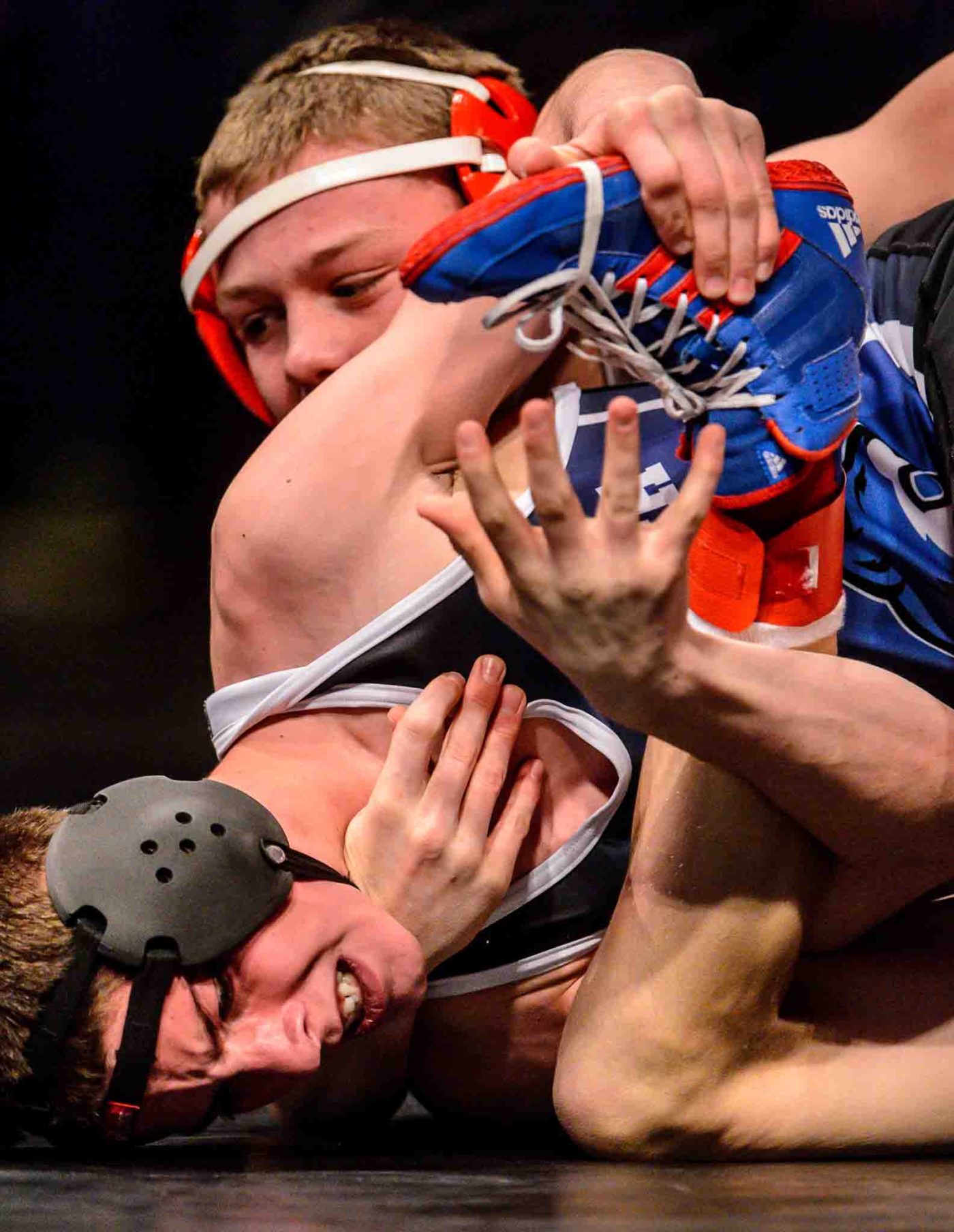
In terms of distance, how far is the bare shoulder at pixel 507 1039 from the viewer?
5.17 feet

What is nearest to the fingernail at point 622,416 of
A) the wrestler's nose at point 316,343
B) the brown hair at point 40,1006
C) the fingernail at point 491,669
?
the fingernail at point 491,669

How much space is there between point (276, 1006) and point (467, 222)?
673 millimetres

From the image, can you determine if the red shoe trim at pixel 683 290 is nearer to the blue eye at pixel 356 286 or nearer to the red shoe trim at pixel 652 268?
the red shoe trim at pixel 652 268

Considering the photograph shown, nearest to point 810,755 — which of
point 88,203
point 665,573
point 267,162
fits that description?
point 665,573

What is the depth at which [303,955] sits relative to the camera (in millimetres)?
1335

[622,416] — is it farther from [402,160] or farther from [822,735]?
[402,160]

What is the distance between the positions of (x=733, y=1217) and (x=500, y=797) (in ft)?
1.92

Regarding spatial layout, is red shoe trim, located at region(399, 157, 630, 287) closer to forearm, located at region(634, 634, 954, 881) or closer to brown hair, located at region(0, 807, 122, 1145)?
forearm, located at region(634, 634, 954, 881)

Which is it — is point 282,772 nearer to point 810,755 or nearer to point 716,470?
point 810,755

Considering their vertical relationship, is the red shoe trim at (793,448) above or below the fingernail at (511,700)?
above

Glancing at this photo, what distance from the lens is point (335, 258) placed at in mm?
1848

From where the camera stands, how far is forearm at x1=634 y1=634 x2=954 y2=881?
1.13 metres

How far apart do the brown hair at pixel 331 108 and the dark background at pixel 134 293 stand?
1.47 feet

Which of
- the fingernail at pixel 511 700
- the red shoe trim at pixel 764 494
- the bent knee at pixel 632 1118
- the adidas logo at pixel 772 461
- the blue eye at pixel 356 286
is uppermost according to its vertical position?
the blue eye at pixel 356 286
